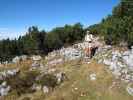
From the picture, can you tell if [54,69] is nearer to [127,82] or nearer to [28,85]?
[28,85]

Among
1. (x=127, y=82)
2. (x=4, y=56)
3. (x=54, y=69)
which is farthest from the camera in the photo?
(x=4, y=56)

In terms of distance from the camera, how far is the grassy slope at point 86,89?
143 ft

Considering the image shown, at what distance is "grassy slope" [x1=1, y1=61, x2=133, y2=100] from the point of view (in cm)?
4369

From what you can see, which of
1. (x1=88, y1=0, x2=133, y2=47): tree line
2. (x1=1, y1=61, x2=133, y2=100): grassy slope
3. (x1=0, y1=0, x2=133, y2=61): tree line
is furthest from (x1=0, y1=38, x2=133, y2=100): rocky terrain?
(x1=0, y1=0, x2=133, y2=61): tree line

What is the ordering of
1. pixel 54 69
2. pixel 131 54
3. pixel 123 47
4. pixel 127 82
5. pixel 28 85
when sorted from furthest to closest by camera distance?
1. pixel 123 47
2. pixel 54 69
3. pixel 131 54
4. pixel 28 85
5. pixel 127 82

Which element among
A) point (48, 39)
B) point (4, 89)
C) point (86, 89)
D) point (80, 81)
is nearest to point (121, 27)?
point (80, 81)

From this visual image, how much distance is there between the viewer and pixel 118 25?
216 ft

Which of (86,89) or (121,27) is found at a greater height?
(121,27)

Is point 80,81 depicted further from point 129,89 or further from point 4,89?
point 4,89

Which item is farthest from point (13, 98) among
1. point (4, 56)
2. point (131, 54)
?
point (4, 56)

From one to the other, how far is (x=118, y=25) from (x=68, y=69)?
1996cm

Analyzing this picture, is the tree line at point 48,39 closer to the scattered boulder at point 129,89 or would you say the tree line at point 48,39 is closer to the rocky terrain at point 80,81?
the rocky terrain at point 80,81

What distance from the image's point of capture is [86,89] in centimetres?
4631

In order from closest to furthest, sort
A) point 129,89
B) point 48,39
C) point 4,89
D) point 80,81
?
point 129,89
point 80,81
point 4,89
point 48,39
